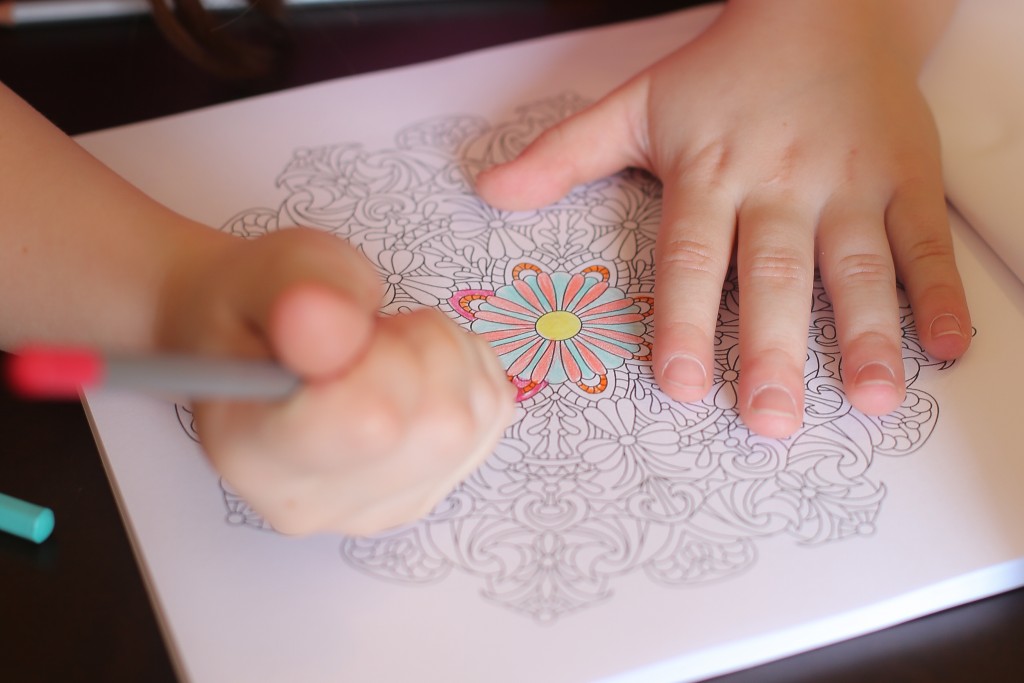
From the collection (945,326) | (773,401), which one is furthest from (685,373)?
(945,326)

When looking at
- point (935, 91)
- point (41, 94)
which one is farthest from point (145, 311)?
point (935, 91)

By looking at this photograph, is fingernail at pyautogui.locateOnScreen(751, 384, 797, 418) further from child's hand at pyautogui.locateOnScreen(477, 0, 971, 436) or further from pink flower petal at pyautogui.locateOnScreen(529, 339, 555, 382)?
pink flower petal at pyautogui.locateOnScreen(529, 339, 555, 382)

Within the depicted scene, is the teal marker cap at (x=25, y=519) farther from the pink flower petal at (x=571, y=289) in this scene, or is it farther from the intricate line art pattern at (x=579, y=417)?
the pink flower petal at (x=571, y=289)

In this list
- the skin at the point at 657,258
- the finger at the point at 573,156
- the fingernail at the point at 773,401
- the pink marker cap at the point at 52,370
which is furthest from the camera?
the finger at the point at 573,156

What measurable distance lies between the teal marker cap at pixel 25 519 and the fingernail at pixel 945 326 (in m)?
0.46

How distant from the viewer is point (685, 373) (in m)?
0.49

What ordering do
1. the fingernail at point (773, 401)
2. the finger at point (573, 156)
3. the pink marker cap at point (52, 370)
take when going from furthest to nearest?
the finger at point (573, 156), the fingernail at point (773, 401), the pink marker cap at point (52, 370)

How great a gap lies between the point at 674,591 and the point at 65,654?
0.27 meters

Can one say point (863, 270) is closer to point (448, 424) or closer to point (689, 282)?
point (689, 282)

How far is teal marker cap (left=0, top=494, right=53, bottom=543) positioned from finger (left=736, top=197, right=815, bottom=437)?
0.35m

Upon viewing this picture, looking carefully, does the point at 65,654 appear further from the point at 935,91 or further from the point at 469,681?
the point at 935,91

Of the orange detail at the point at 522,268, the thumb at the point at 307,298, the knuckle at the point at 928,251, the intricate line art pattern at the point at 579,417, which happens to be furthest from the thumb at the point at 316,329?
the knuckle at the point at 928,251

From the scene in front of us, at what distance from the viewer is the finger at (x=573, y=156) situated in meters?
0.60

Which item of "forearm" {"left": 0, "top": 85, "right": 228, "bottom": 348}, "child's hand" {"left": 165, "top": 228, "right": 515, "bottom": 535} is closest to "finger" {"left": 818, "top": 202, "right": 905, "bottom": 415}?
"child's hand" {"left": 165, "top": 228, "right": 515, "bottom": 535}
